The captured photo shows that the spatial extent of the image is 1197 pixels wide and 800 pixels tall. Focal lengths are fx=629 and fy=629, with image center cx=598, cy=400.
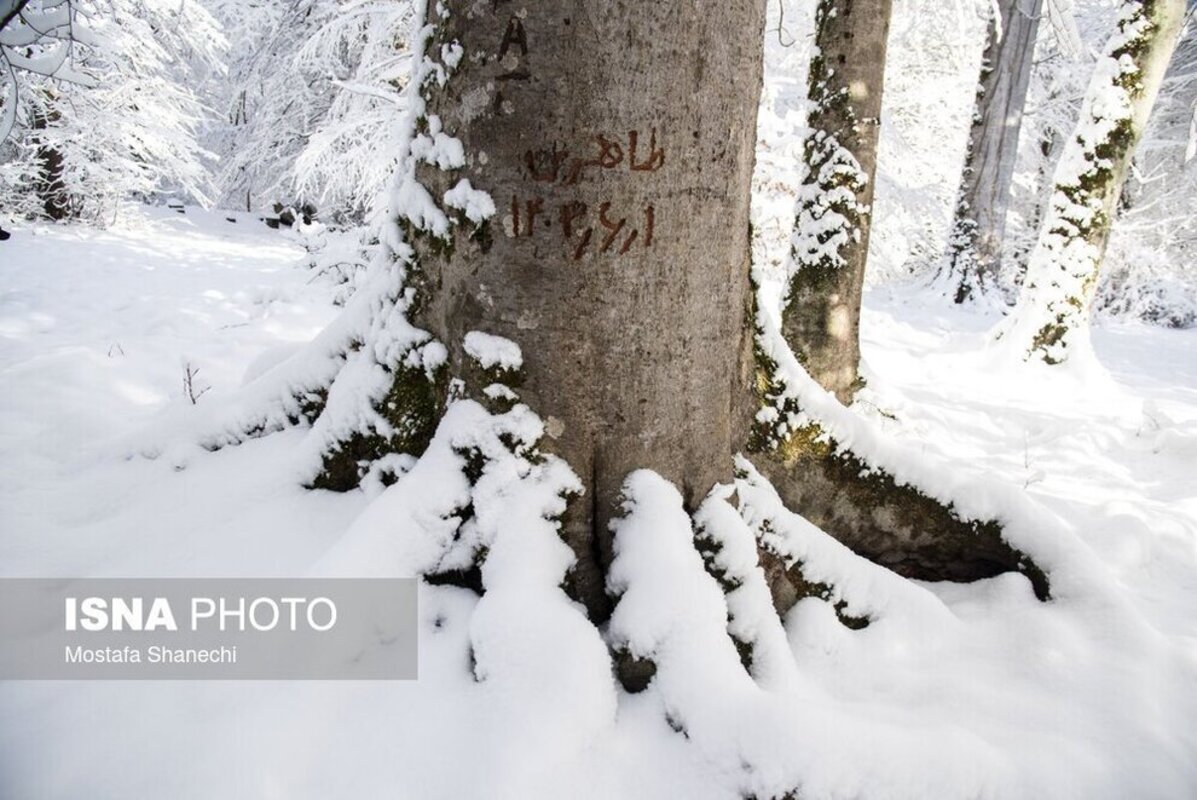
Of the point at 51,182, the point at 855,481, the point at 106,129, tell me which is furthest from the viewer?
the point at 106,129

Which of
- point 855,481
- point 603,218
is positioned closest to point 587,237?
point 603,218

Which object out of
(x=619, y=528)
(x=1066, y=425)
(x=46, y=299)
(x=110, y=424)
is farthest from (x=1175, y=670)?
(x=46, y=299)

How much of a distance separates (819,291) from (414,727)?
361 centimetres

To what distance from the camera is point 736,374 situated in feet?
5.98

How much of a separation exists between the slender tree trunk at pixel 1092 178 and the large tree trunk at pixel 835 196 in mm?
2576

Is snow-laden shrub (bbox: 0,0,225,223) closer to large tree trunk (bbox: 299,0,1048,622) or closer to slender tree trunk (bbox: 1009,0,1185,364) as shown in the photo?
large tree trunk (bbox: 299,0,1048,622)

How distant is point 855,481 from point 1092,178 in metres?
4.92

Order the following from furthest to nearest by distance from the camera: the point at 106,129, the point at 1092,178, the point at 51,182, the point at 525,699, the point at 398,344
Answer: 1. the point at 106,129
2. the point at 51,182
3. the point at 1092,178
4. the point at 398,344
5. the point at 525,699

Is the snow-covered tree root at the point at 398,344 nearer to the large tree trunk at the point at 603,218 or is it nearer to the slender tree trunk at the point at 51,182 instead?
the large tree trunk at the point at 603,218

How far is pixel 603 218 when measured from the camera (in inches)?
56.8

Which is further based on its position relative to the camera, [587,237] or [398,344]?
[398,344]

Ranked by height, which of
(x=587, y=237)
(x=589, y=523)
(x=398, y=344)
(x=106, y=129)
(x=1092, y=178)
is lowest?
(x=589, y=523)

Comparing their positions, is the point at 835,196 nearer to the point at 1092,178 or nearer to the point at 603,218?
the point at 1092,178

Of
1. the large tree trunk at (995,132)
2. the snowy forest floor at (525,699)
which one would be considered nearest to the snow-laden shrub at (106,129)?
the snowy forest floor at (525,699)
